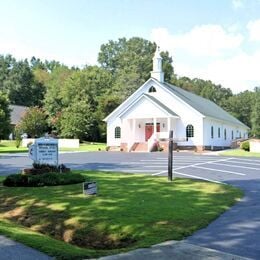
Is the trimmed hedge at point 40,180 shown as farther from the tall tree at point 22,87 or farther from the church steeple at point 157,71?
the tall tree at point 22,87

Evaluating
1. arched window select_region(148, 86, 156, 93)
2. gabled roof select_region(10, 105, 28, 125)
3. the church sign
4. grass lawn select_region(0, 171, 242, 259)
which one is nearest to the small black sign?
grass lawn select_region(0, 171, 242, 259)

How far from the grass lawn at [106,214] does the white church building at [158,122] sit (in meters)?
30.0

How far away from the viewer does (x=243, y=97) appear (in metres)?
102

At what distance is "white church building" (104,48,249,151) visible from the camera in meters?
46.1

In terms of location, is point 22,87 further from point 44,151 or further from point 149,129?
point 44,151

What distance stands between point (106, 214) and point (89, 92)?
61.0 metres

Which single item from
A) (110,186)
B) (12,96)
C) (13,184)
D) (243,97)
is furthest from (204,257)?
(243,97)

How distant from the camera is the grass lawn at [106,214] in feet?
28.7

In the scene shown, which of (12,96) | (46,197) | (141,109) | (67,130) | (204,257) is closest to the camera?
(204,257)

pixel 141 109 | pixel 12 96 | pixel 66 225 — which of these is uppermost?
pixel 12 96

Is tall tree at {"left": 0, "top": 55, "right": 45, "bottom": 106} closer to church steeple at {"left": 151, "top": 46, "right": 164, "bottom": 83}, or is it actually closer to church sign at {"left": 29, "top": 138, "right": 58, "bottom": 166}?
church steeple at {"left": 151, "top": 46, "right": 164, "bottom": 83}

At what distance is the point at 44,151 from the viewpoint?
56.0ft

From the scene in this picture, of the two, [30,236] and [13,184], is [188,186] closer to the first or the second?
[13,184]

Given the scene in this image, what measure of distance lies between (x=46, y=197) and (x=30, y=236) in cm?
446
